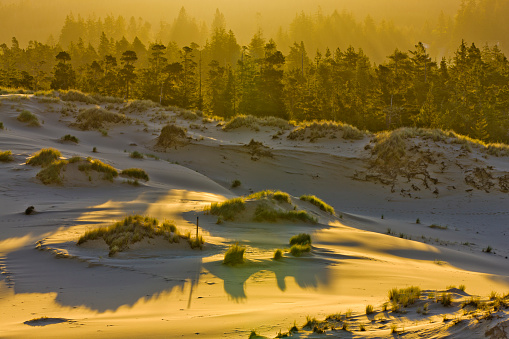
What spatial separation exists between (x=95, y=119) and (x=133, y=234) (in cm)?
2080

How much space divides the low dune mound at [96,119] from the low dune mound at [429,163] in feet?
50.9

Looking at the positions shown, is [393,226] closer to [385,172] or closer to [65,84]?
[385,172]

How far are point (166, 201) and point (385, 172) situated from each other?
37.9 ft

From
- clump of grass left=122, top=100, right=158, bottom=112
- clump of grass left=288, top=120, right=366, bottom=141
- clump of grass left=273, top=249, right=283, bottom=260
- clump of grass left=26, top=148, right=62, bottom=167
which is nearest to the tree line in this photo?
clump of grass left=122, top=100, right=158, bottom=112

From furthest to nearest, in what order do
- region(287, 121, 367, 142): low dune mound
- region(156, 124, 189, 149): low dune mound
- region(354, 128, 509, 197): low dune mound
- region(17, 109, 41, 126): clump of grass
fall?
region(287, 121, 367, 142): low dune mound, region(17, 109, 41, 126): clump of grass, region(156, 124, 189, 149): low dune mound, region(354, 128, 509, 197): low dune mound

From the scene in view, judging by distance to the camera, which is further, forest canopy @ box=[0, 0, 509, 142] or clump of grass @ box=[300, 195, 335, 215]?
forest canopy @ box=[0, 0, 509, 142]

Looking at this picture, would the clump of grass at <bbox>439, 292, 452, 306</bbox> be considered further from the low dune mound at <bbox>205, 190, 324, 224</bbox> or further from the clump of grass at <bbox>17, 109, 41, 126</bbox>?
the clump of grass at <bbox>17, 109, 41, 126</bbox>

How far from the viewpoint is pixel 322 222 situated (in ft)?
35.9

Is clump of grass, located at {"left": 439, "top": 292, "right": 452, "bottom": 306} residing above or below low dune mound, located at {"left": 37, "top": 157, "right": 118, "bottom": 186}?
below

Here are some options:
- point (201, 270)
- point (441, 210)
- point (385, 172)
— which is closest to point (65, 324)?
point (201, 270)

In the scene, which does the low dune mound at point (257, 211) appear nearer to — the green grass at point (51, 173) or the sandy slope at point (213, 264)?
the sandy slope at point (213, 264)

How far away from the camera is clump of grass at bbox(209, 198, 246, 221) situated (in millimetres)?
9875

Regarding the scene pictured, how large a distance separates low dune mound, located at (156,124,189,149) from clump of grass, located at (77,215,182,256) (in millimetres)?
15410

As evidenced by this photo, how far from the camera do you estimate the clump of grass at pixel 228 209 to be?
9875 millimetres
